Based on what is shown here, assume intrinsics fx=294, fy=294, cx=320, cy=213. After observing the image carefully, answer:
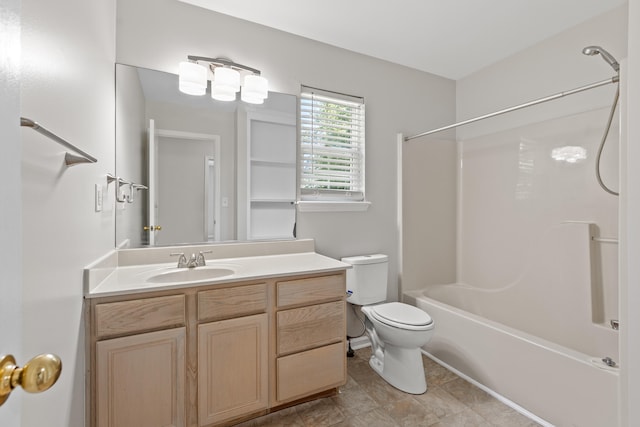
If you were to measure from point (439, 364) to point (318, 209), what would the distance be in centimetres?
149

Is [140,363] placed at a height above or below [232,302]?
below

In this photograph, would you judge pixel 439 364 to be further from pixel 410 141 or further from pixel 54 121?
pixel 54 121

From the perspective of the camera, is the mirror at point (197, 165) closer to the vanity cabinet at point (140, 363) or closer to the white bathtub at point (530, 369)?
the vanity cabinet at point (140, 363)

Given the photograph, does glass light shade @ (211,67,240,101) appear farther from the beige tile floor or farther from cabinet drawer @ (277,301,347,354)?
the beige tile floor

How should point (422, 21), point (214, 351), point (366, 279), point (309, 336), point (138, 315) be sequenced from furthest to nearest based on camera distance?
1. point (366, 279)
2. point (422, 21)
3. point (309, 336)
4. point (214, 351)
5. point (138, 315)

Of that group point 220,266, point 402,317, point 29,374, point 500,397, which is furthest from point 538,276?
point 29,374

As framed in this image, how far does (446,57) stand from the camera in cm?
253

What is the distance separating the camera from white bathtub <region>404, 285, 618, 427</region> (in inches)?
55.7

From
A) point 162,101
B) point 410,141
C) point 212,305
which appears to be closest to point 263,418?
point 212,305

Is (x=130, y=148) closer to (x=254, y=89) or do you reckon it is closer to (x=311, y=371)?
(x=254, y=89)

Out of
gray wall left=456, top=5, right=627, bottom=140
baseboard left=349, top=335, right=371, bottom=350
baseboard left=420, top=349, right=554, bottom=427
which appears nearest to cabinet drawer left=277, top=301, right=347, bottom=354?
baseboard left=349, top=335, right=371, bottom=350

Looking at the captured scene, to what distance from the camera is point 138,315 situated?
1294mm

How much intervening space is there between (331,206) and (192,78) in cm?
127

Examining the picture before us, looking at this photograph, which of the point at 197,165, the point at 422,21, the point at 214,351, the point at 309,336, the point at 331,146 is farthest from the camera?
the point at 331,146
